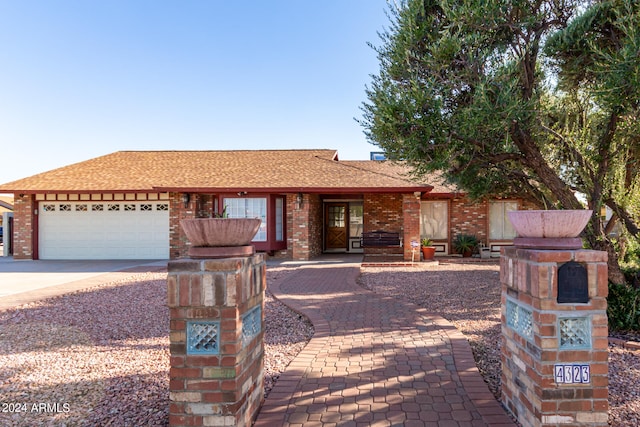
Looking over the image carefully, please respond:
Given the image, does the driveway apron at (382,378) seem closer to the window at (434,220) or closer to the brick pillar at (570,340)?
the brick pillar at (570,340)

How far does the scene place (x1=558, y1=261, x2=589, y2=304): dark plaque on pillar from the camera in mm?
2438

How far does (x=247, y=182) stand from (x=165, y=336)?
31.1 ft

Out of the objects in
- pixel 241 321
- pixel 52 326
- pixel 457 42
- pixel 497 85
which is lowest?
pixel 52 326

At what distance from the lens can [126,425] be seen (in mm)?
2836

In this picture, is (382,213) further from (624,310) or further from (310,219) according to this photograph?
(624,310)

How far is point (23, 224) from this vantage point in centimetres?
1488

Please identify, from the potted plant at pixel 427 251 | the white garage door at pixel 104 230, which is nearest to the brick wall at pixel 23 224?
the white garage door at pixel 104 230

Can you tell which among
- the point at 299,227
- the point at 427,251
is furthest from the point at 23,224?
the point at 427,251

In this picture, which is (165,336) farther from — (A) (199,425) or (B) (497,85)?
(B) (497,85)

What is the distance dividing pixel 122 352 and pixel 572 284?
4.76m

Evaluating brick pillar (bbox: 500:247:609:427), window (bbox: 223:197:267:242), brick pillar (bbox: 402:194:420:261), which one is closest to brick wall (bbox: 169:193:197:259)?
window (bbox: 223:197:267:242)

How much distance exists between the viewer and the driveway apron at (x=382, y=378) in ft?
9.63

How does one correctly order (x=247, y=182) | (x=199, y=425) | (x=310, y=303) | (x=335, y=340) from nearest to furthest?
(x=199, y=425), (x=335, y=340), (x=310, y=303), (x=247, y=182)

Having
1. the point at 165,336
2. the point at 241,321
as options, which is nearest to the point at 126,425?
the point at 241,321
